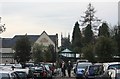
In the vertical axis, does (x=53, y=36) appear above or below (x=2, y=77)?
above

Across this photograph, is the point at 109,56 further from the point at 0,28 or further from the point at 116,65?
the point at 116,65

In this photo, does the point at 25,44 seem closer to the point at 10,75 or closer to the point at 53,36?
the point at 10,75

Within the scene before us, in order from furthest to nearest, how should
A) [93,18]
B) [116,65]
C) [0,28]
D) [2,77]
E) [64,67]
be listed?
[93,18] < [64,67] < [0,28] < [116,65] < [2,77]

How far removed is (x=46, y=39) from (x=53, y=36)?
349 inches

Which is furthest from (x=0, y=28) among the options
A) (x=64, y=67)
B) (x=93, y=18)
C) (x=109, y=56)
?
(x=93, y=18)

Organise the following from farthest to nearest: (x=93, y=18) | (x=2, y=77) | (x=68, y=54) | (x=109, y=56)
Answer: (x=93, y=18), (x=68, y=54), (x=109, y=56), (x=2, y=77)

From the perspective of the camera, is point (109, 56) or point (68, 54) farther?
point (68, 54)

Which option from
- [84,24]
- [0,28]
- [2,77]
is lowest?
[2,77]

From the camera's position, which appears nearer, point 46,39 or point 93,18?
point 93,18

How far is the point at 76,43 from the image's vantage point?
121 metres

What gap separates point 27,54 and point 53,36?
85.4 meters

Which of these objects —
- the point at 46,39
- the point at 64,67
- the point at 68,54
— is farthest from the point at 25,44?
the point at 46,39

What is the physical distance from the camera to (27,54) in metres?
73.8

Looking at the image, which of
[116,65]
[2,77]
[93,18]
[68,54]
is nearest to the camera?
[2,77]
